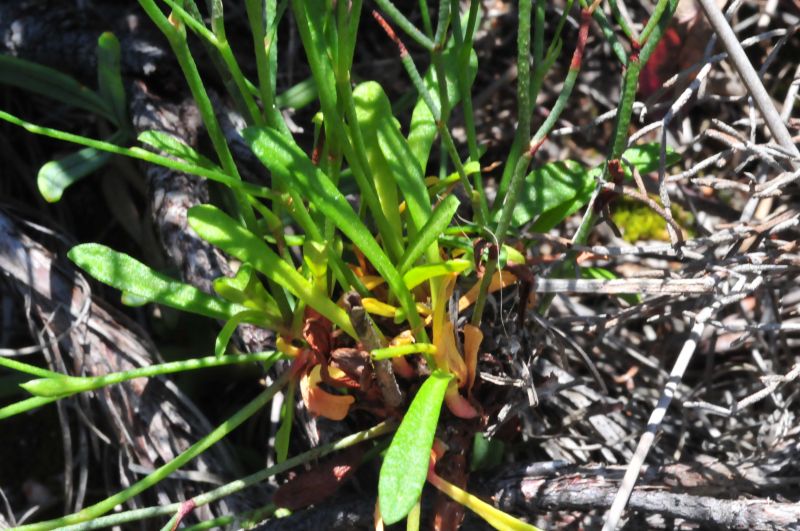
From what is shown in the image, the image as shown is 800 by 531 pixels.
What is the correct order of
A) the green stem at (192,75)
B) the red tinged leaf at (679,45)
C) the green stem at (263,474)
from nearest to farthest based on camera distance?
the green stem at (192,75) → the green stem at (263,474) → the red tinged leaf at (679,45)

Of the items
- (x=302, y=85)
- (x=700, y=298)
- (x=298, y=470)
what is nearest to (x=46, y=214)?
(x=302, y=85)

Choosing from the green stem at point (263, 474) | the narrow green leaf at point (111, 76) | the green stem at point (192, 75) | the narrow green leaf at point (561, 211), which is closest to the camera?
the green stem at point (192, 75)

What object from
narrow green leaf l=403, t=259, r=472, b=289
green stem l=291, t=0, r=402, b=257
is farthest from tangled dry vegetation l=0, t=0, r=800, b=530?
green stem l=291, t=0, r=402, b=257

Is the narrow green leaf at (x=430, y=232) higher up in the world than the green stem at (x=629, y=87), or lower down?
lower down

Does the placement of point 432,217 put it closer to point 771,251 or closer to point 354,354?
point 354,354

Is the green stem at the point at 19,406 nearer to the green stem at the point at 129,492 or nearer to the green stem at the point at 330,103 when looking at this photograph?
the green stem at the point at 129,492

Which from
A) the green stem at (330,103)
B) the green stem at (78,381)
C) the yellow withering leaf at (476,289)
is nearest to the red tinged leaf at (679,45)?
the yellow withering leaf at (476,289)

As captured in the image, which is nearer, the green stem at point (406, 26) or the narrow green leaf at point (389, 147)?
the green stem at point (406, 26)
